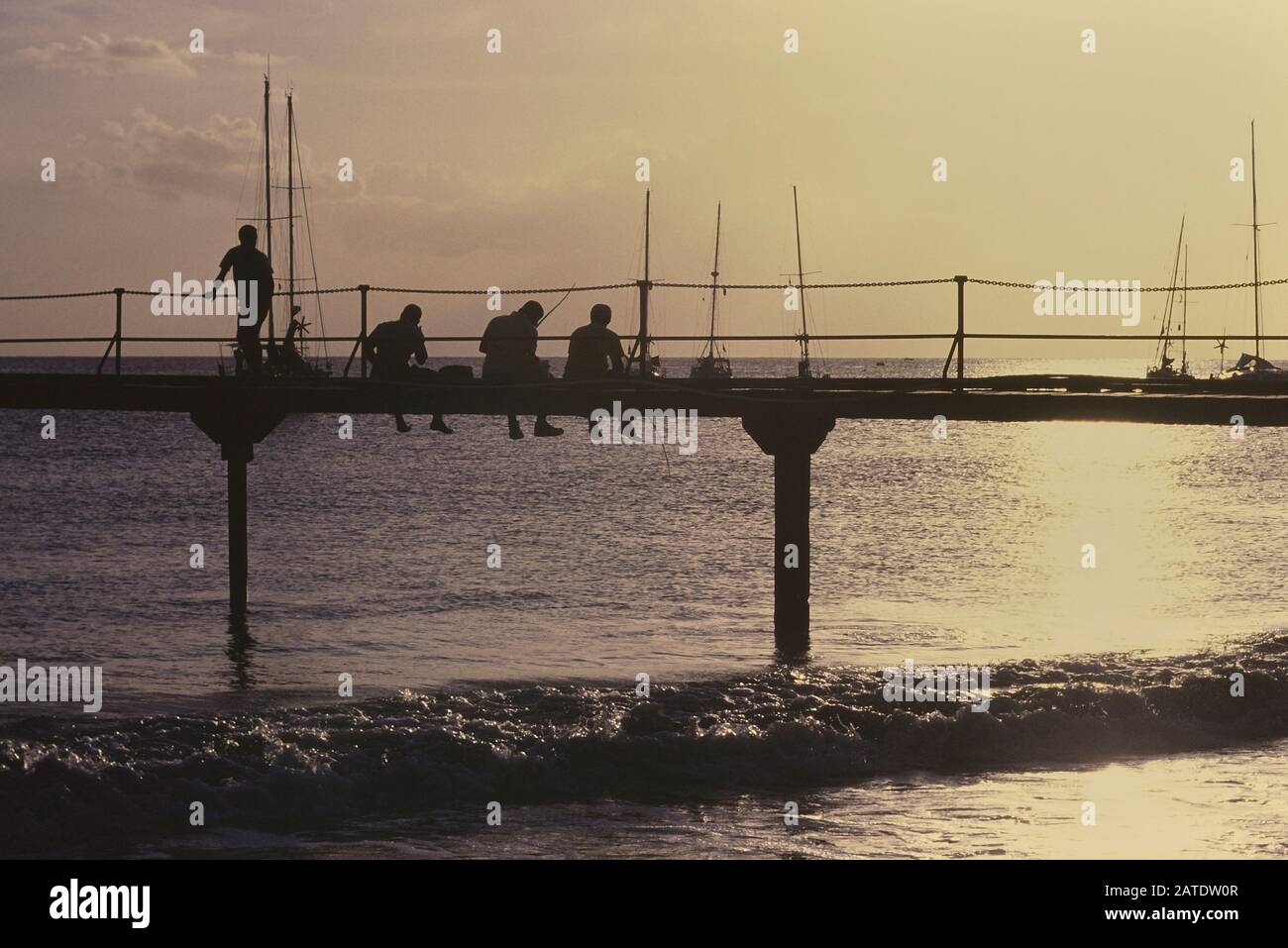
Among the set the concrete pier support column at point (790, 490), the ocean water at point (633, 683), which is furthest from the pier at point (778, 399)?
the ocean water at point (633, 683)

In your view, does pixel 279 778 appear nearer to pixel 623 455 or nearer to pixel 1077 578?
pixel 1077 578

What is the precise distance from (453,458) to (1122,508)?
1386 inches

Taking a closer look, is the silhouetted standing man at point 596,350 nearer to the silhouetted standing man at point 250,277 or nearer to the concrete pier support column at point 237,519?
the silhouetted standing man at point 250,277

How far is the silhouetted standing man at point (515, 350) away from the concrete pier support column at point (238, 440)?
141 inches

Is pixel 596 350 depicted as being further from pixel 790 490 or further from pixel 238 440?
pixel 238 440

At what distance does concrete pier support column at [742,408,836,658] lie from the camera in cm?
2062

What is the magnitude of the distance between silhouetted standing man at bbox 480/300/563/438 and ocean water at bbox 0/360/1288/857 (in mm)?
4029

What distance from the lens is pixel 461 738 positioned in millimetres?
16328

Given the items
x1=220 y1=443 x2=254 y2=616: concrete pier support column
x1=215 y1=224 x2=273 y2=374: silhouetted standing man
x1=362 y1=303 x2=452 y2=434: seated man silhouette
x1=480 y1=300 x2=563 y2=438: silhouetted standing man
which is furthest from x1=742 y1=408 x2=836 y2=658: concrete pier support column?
x1=220 y1=443 x2=254 y2=616: concrete pier support column

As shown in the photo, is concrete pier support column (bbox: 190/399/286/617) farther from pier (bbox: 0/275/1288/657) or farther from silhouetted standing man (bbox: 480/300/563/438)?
silhouetted standing man (bbox: 480/300/563/438)

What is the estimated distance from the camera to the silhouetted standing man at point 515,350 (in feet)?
65.5

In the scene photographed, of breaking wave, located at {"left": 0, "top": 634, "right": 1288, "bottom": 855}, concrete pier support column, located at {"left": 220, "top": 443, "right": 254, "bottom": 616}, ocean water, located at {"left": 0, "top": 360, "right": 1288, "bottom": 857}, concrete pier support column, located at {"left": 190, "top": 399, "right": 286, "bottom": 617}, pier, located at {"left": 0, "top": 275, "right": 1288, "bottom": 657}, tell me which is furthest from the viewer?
concrete pier support column, located at {"left": 220, "top": 443, "right": 254, "bottom": 616}
